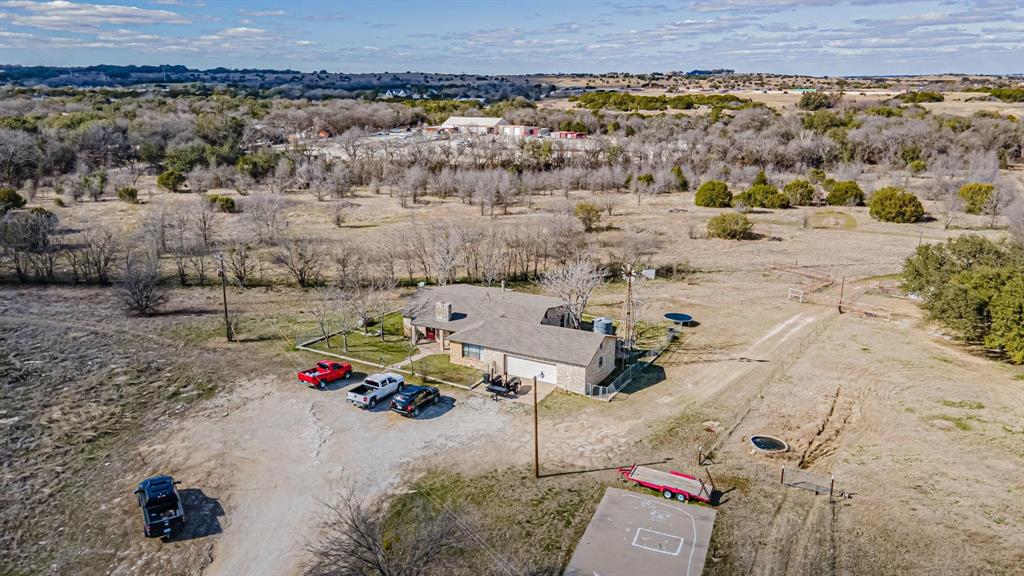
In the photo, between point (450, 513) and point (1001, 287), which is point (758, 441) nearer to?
point (450, 513)

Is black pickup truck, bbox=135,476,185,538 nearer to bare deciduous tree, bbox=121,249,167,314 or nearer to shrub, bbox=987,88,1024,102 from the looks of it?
bare deciduous tree, bbox=121,249,167,314

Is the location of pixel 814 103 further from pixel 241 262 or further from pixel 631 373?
pixel 241 262

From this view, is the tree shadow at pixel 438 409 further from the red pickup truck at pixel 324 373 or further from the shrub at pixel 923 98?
the shrub at pixel 923 98

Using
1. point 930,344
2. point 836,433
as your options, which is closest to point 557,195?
point 930,344

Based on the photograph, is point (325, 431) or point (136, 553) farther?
point (325, 431)

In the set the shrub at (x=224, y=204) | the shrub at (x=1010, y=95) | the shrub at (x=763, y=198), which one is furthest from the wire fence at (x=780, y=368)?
the shrub at (x=1010, y=95)

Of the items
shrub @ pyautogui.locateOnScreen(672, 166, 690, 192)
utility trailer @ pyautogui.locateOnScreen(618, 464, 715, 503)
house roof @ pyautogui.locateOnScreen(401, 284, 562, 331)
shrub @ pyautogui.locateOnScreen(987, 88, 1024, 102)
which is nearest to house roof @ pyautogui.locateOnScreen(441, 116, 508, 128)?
shrub @ pyautogui.locateOnScreen(672, 166, 690, 192)

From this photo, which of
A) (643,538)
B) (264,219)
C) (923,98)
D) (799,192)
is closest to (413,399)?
(643,538)
